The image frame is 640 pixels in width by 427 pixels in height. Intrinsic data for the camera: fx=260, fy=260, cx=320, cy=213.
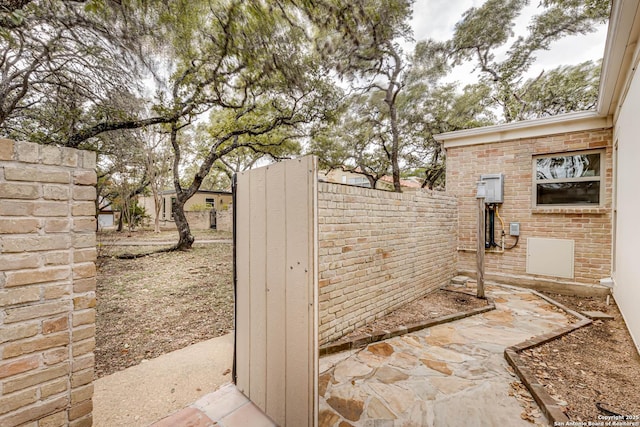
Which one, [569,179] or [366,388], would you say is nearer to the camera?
[366,388]

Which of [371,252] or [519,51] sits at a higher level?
[519,51]

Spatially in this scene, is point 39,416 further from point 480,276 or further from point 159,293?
point 480,276

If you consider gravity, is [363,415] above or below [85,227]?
below

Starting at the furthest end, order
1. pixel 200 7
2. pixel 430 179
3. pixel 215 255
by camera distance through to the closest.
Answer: pixel 430 179 < pixel 215 255 < pixel 200 7

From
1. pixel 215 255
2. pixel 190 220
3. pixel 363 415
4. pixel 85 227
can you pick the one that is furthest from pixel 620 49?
pixel 190 220

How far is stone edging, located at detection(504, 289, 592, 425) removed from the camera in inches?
68.9

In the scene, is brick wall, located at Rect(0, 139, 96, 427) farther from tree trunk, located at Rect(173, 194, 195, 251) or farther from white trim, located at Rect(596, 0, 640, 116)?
tree trunk, located at Rect(173, 194, 195, 251)

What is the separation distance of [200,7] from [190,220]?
15.2m

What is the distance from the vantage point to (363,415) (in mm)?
1824

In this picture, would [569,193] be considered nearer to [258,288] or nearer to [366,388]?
[366,388]

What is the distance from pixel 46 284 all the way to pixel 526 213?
21.7 feet

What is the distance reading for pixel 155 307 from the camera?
158 inches

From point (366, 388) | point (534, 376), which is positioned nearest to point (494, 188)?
point (534, 376)

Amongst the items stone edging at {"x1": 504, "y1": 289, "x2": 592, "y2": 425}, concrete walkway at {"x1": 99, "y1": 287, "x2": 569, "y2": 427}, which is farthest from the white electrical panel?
concrete walkway at {"x1": 99, "y1": 287, "x2": 569, "y2": 427}
